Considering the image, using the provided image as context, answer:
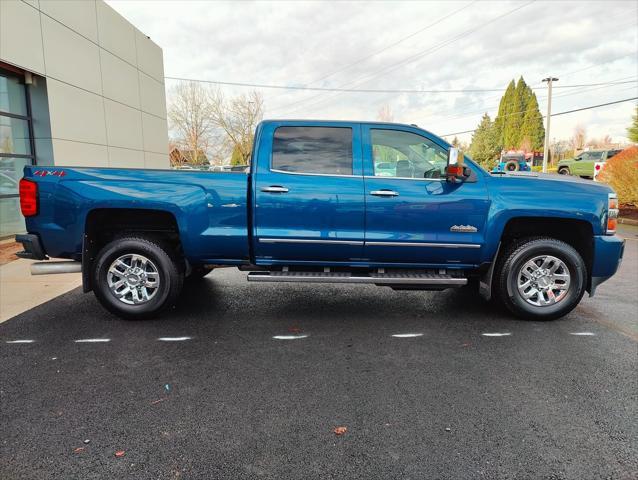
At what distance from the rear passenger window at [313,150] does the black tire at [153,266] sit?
4.99ft

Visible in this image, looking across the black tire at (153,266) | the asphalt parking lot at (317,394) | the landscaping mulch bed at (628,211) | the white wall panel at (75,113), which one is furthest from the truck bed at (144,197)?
the landscaping mulch bed at (628,211)

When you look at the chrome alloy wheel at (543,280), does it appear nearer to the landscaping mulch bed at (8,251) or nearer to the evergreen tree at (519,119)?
the landscaping mulch bed at (8,251)

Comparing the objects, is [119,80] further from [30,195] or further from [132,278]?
[132,278]

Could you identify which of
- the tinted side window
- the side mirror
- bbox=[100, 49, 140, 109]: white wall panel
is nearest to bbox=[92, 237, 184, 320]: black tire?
the tinted side window

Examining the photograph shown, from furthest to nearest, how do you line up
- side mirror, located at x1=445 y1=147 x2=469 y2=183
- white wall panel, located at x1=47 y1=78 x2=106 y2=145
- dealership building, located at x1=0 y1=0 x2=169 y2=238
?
1. white wall panel, located at x1=47 y1=78 x2=106 y2=145
2. dealership building, located at x1=0 y1=0 x2=169 y2=238
3. side mirror, located at x1=445 y1=147 x2=469 y2=183

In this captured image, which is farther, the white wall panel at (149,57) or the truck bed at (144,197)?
the white wall panel at (149,57)

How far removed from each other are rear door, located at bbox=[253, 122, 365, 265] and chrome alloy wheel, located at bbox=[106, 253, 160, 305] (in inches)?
44.5

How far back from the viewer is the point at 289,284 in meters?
6.34

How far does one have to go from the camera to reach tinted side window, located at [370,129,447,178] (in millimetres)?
4648

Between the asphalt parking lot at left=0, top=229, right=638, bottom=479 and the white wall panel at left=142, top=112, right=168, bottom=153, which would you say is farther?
the white wall panel at left=142, top=112, right=168, bottom=153

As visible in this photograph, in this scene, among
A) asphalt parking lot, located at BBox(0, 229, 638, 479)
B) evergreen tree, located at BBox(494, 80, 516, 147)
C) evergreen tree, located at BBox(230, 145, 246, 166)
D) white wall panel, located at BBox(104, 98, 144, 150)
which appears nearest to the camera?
asphalt parking lot, located at BBox(0, 229, 638, 479)

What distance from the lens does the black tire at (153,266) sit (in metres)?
4.55

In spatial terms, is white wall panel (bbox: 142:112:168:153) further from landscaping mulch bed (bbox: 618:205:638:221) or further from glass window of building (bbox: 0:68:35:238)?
landscaping mulch bed (bbox: 618:205:638:221)

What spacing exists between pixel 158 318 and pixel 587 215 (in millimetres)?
4614
